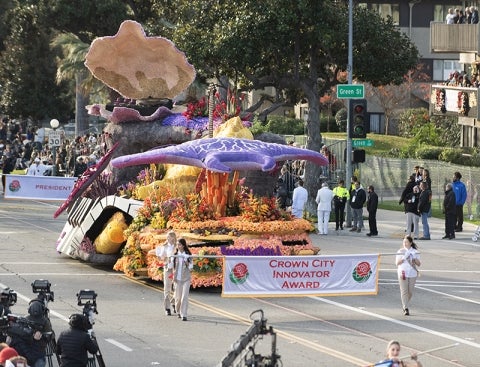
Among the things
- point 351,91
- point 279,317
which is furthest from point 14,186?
point 279,317

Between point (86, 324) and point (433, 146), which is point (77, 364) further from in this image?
point (433, 146)

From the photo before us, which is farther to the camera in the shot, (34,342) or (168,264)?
(168,264)

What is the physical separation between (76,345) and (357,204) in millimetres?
A: 22126

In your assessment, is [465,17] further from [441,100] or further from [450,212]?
[450,212]

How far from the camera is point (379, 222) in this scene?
4181cm

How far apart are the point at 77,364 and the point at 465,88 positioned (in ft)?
116

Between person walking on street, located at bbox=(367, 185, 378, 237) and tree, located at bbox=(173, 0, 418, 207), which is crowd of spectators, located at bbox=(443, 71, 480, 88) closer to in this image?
tree, located at bbox=(173, 0, 418, 207)

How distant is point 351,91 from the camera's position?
125ft

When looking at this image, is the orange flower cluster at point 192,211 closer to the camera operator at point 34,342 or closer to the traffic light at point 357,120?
the camera operator at point 34,342

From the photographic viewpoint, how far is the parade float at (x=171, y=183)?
26.1 metres

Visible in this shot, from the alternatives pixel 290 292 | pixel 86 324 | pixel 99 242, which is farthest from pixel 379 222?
pixel 86 324

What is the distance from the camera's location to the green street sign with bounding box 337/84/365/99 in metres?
37.8

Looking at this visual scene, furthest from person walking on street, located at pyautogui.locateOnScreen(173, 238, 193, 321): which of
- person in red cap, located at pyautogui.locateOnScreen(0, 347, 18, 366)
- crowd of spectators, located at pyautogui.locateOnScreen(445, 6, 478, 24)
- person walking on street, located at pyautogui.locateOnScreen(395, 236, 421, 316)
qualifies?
crowd of spectators, located at pyautogui.locateOnScreen(445, 6, 478, 24)

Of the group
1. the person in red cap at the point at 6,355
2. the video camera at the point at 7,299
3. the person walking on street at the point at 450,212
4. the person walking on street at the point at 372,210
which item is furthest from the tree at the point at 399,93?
the person in red cap at the point at 6,355
